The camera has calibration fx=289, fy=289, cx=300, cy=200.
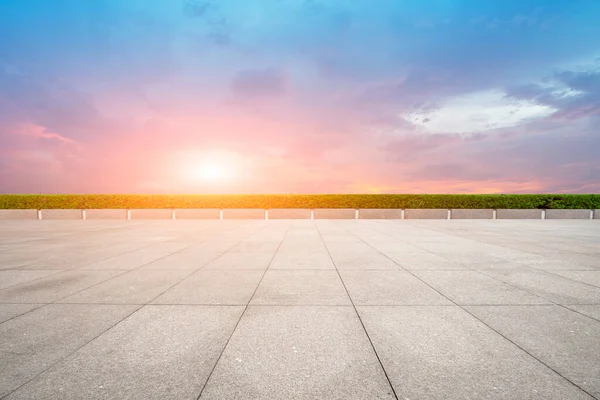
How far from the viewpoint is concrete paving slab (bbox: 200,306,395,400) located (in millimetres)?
2461

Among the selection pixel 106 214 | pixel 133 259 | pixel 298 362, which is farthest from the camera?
pixel 106 214

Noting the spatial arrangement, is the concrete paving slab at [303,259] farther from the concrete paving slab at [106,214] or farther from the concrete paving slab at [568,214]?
the concrete paving slab at [568,214]

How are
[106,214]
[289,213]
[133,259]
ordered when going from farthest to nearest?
[106,214], [289,213], [133,259]

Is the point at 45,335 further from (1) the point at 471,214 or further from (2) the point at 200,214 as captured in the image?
(1) the point at 471,214

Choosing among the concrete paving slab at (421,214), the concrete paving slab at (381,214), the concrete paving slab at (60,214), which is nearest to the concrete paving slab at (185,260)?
the concrete paving slab at (381,214)

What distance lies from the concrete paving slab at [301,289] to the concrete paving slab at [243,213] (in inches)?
540

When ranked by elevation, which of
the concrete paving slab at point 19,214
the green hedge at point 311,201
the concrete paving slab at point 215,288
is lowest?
the concrete paving slab at point 215,288

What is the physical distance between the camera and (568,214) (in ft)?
66.9

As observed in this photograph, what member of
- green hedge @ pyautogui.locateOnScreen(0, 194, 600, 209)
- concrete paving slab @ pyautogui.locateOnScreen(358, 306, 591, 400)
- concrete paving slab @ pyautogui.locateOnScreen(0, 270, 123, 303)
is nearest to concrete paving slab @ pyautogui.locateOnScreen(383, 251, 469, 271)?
concrete paving slab @ pyautogui.locateOnScreen(358, 306, 591, 400)

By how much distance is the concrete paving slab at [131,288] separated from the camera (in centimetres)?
467

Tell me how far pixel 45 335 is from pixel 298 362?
3095mm

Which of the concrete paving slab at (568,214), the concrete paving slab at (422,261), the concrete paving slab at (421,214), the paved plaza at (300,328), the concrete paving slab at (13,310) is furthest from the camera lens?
the concrete paving slab at (568,214)

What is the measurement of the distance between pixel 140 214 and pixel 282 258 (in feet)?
53.9

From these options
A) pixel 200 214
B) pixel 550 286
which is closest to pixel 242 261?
pixel 550 286
